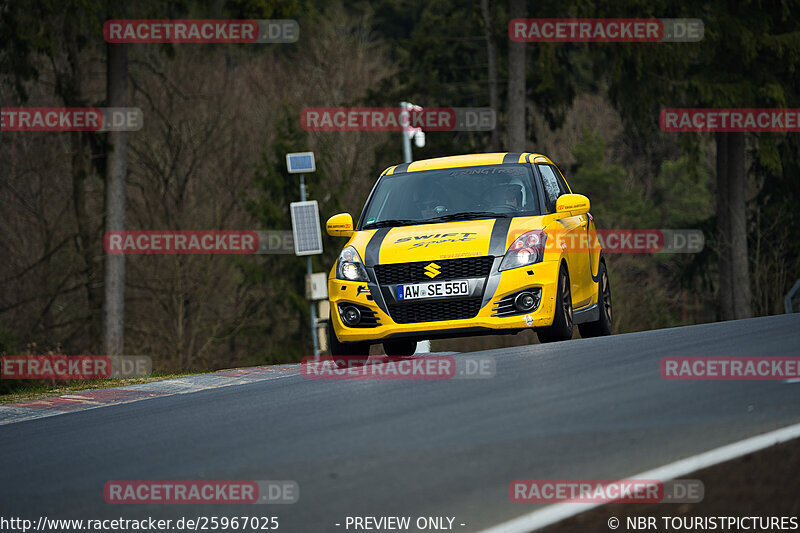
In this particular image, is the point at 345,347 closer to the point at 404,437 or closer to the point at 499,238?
the point at 499,238

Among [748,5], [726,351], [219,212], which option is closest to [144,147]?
[219,212]

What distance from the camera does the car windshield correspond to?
12305 millimetres

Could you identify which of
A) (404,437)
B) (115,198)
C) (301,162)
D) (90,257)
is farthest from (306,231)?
(404,437)

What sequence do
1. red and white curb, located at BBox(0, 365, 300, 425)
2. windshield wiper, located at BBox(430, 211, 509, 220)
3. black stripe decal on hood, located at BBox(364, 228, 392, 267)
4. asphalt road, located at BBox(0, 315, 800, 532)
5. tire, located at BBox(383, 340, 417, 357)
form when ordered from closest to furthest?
1. asphalt road, located at BBox(0, 315, 800, 532)
2. red and white curb, located at BBox(0, 365, 300, 425)
3. black stripe decal on hood, located at BBox(364, 228, 392, 267)
4. windshield wiper, located at BBox(430, 211, 509, 220)
5. tire, located at BBox(383, 340, 417, 357)

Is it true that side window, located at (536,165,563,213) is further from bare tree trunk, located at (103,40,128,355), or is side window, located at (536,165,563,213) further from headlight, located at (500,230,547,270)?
bare tree trunk, located at (103,40,128,355)

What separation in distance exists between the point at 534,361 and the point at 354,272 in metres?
2.34

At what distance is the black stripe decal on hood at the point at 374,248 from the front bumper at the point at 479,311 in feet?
0.43

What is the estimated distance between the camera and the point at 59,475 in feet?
23.2

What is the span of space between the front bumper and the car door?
2.57ft

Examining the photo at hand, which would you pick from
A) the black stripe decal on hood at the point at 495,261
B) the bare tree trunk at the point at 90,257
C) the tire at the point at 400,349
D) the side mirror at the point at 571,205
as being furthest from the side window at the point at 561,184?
the bare tree trunk at the point at 90,257

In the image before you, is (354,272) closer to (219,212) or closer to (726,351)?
(726,351)

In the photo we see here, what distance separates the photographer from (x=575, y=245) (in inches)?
494

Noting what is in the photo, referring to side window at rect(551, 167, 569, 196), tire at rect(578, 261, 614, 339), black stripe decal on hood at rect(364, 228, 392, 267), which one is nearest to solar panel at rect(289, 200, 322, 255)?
side window at rect(551, 167, 569, 196)

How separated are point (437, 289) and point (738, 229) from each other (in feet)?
71.9
